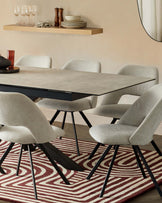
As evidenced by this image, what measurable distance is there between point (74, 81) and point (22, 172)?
2.80ft

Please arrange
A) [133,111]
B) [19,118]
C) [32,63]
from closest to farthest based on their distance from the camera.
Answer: [19,118]
[133,111]
[32,63]

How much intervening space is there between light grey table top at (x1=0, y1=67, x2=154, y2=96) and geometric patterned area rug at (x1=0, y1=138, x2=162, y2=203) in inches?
27.2

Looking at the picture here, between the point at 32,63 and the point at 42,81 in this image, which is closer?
the point at 42,81

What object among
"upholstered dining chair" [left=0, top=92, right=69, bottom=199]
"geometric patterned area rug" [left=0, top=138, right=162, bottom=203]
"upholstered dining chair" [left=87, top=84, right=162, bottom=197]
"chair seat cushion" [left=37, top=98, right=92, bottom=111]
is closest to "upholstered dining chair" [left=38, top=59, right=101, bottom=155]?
"chair seat cushion" [left=37, top=98, right=92, bottom=111]

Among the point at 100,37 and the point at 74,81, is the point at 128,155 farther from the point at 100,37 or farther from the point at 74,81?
the point at 100,37

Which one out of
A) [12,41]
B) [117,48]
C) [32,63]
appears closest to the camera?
[32,63]

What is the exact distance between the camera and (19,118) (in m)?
3.38

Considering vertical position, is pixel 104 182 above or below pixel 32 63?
below

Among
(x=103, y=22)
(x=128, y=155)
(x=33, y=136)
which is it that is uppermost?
(x=103, y=22)

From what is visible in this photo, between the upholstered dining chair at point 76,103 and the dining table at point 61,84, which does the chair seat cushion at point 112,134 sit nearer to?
the dining table at point 61,84

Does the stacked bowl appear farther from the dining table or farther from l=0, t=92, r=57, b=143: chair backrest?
l=0, t=92, r=57, b=143: chair backrest

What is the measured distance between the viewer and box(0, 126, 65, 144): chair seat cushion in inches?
139

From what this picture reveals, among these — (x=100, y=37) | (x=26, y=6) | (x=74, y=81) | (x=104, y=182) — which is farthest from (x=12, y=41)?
(x=104, y=182)

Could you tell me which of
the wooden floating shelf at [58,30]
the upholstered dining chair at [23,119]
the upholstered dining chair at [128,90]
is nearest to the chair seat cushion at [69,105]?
the upholstered dining chair at [128,90]
